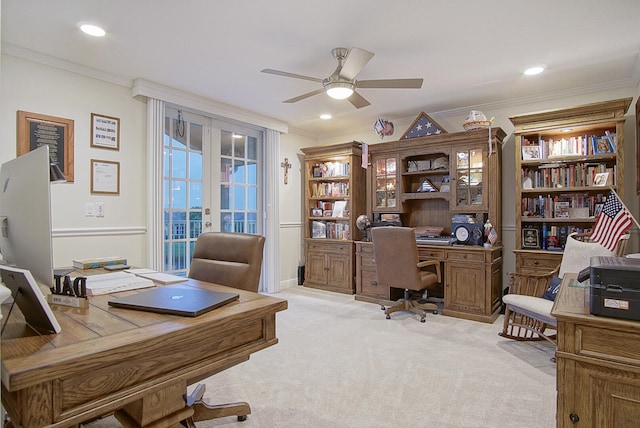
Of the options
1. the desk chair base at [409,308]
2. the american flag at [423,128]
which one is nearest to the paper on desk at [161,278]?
the desk chair base at [409,308]

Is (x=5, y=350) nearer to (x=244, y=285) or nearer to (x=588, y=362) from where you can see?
(x=244, y=285)

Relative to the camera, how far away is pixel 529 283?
3410 millimetres

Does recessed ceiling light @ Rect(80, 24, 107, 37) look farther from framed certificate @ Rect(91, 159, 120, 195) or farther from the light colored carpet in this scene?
the light colored carpet

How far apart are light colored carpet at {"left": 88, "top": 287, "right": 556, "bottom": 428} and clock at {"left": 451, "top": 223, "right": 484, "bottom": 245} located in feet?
3.07

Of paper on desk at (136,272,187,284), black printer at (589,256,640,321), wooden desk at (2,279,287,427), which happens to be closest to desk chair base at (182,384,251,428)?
paper on desk at (136,272,187,284)

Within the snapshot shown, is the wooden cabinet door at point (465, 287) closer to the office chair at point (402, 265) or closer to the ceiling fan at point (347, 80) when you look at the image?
the office chair at point (402, 265)

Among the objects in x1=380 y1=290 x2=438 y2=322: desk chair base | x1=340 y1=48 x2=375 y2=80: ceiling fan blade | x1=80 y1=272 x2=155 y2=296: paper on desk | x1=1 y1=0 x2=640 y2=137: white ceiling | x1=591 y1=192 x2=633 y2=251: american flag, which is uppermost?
x1=1 y1=0 x2=640 y2=137: white ceiling

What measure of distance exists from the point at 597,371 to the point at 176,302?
1507 millimetres

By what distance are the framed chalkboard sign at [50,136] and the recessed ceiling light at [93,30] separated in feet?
2.95

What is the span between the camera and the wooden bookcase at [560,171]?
3.41m

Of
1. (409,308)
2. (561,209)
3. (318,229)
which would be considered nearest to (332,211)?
(318,229)

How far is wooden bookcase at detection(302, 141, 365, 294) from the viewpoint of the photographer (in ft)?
16.5

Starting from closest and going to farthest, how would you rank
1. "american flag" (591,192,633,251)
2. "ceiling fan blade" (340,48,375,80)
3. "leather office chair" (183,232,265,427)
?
"leather office chair" (183,232,265,427) < "american flag" (591,192,633,251) < "ceiling fan blade" (340,48,375,80)

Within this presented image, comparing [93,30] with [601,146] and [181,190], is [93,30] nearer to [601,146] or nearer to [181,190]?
[181,190]
